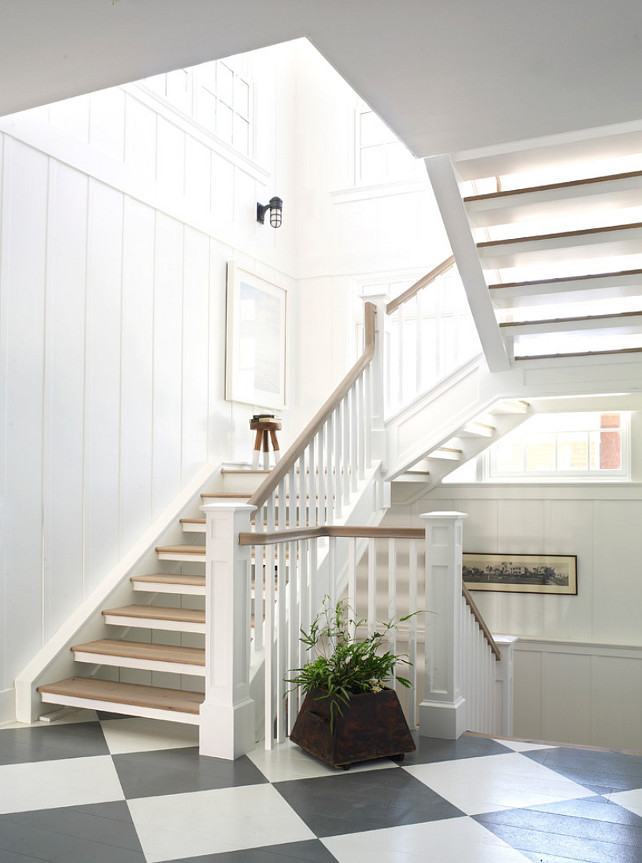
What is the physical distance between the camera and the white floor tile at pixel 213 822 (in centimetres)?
235

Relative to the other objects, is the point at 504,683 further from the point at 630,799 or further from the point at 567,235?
the point at 567,235

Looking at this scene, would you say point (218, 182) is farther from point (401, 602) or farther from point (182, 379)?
point (401, 602)

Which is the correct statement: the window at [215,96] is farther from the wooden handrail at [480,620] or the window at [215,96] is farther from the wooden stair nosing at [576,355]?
the wooden handrail at [480,620]

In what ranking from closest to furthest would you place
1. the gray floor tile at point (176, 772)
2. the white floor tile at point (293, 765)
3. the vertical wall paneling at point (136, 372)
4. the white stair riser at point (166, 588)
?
the gray floor tile at point (176, 772) → the white floor tile at point (293, 765) → the white stair riser at point (166, 588) → the vertical wall paneling at point (136, 372)

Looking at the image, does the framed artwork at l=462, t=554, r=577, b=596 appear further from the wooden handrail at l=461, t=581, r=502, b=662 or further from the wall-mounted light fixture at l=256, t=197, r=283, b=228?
the wall-mounted light fixture at l=256, t=197, r=283, b=228

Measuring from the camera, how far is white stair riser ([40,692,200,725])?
133 inches

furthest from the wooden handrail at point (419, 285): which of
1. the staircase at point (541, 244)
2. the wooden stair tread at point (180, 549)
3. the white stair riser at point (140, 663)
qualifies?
the white stair riser at point (140, 663)

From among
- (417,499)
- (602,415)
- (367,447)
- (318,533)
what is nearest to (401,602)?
(417,499)

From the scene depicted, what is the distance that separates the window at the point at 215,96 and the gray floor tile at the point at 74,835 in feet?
13.9

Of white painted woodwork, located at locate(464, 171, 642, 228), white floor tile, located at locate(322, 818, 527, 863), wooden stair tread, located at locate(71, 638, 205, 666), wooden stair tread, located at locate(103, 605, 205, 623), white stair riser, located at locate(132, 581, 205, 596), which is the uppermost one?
white painted woodwork, located at locate(464, 171, 642, 228)

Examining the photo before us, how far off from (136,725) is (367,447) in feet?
7.57

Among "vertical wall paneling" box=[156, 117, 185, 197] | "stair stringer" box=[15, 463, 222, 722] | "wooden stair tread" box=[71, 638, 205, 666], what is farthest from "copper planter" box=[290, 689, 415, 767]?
"vertical wall paneling" box=[156, 117, 185, 197]

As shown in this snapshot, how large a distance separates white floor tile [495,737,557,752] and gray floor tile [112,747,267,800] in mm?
1082

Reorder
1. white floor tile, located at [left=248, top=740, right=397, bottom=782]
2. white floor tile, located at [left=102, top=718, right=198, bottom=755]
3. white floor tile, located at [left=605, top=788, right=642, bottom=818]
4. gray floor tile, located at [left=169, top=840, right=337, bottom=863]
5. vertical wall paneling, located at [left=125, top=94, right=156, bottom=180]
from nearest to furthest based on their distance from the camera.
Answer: gray floor tile, located at [left=169, top=840, right=337, bottom=863] < white floor tile, located at [left=605, top=788, right=642, bottom=818] < white floor tile, located at [left=248, top=740, right=397, bottom=782] < white floor tile, located at [left=102, top=718, right=198, bottom=755] < vertical wall paneling, located at [left=125, top=94, right=156, bottom=180]
